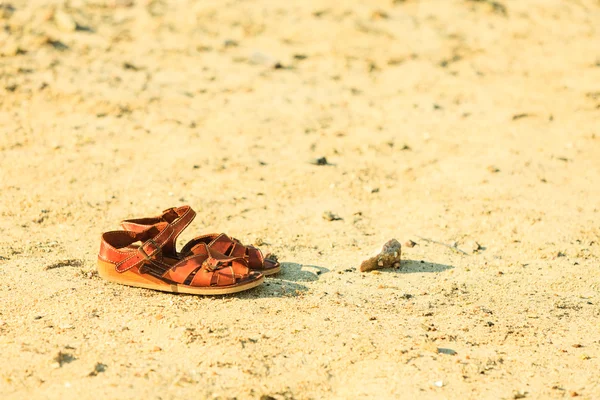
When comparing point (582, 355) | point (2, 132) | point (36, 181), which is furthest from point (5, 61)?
point (582, 355)

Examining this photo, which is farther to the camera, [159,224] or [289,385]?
[159,224]

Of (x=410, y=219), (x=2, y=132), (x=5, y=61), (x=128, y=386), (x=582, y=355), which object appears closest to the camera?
(x=128, y=386)

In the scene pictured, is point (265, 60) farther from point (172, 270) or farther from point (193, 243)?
point (172, 270)

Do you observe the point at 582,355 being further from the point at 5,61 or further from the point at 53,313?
the point at 5,61

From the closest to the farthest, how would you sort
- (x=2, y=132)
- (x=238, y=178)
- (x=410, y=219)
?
(x=410, y=219) < (x=238, y=178) < (x=2, y=132)

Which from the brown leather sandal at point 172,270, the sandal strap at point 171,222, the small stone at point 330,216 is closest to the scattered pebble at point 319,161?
the small stone at point 330,216

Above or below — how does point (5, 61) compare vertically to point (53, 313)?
above

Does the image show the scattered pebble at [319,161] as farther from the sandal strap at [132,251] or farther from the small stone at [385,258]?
the sandal strap at [132,251]

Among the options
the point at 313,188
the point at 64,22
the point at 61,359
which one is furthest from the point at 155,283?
the point at 64,22
